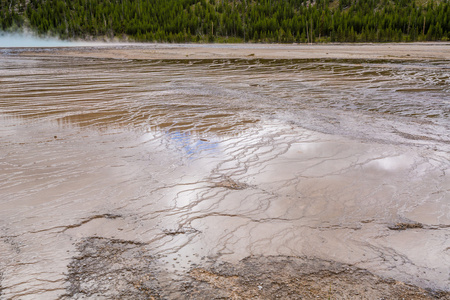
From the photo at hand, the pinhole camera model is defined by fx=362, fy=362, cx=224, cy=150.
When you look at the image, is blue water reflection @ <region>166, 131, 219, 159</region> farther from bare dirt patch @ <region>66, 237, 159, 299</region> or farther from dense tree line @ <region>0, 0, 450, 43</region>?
dense tree line @ <region>0, 0, 450, 43</region>

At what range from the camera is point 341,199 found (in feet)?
14.2

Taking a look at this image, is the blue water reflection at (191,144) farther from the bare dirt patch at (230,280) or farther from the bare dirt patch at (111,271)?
the bare dirt patch at (230,280)

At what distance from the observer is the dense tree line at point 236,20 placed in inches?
2205

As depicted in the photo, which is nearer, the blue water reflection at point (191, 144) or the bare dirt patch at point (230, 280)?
the bare dirt patch at point (230, 280)

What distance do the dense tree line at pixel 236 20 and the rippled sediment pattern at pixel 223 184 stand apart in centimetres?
5245

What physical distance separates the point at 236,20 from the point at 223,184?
227 feet

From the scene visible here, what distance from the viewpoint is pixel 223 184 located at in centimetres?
473

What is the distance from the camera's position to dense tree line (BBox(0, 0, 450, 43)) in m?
56.0

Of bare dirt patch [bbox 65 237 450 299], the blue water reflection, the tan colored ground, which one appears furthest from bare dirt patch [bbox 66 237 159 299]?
the tan colored ground

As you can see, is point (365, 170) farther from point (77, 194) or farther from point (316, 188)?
point (77, 194)

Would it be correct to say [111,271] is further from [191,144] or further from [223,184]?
[191,144]

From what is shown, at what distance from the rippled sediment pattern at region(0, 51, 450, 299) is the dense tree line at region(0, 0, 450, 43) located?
5245 cm

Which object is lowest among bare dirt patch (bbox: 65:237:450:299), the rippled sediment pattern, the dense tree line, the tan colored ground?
bare dirt patch (bbox: 65:237:450:299)

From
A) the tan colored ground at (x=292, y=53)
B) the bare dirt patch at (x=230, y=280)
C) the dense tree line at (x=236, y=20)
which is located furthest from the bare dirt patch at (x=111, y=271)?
the dense tree line at (x=236, y=20)
